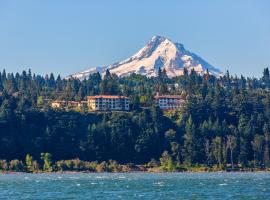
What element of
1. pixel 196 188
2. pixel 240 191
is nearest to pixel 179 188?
pixel 196 188

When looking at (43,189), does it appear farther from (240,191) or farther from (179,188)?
(240,191)

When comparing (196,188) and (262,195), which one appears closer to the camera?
(262,195)

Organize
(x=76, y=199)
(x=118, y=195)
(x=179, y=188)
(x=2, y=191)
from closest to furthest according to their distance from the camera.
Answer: (x=76, y=199)
(x=118, y=195)
(x=2, y=191)
(x=179, y=188)

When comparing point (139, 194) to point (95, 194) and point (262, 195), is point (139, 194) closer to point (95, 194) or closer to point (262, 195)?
point (95, 194)

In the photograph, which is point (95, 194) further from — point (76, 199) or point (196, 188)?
point (196, 188)

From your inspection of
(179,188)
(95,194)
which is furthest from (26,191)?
(179,188)

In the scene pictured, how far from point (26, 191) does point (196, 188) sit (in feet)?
97.1

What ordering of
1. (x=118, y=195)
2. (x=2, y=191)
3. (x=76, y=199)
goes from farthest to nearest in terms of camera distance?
(x=2, y=191)
(x=118, y=195)
(x=76, y=199)

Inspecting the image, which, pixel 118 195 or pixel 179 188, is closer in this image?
pixel 118 195

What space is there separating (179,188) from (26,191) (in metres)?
27.1

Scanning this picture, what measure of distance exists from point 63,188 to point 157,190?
57.6 feet

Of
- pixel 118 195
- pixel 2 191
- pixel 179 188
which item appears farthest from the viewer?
pixel 179 188

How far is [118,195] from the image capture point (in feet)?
422

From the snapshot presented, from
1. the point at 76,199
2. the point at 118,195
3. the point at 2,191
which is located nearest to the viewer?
the point at 76,199
